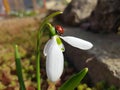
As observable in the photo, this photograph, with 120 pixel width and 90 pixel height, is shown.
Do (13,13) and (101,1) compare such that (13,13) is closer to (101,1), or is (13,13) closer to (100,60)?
(101,1)

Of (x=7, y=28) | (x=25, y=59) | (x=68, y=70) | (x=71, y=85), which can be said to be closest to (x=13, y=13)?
(x=7, y=28)

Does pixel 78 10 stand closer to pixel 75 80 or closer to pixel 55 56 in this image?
pixel 75 80

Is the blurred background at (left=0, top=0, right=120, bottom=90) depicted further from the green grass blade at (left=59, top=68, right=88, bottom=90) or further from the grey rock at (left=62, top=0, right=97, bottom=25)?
the green grass blade at (left=59, top=68, right=88, bottom=90)

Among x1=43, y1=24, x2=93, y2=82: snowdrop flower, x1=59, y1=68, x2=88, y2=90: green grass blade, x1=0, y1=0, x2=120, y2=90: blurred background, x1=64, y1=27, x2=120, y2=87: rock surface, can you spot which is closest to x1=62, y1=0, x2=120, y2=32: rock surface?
x1=0, y1=0, x2=120, y2=90: blurred background

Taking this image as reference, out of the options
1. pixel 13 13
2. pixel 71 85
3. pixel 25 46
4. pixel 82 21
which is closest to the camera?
pixel 71 85

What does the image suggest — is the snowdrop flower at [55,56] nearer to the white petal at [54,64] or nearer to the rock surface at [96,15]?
the white petal at [54,64]

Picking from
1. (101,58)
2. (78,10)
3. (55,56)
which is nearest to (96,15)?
(78,10)
